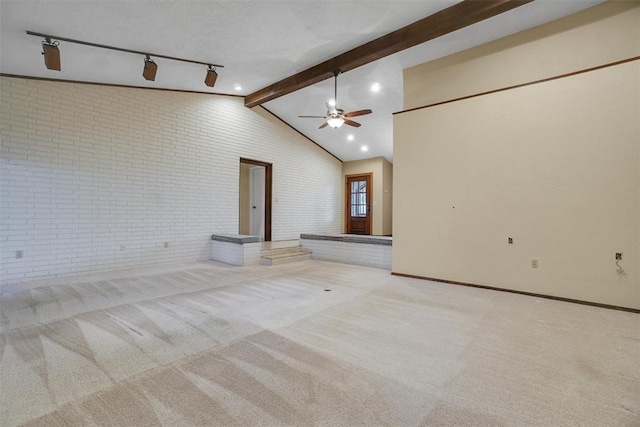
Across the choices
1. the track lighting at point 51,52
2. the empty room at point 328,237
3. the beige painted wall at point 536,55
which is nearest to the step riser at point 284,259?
the empty room at point 328,237

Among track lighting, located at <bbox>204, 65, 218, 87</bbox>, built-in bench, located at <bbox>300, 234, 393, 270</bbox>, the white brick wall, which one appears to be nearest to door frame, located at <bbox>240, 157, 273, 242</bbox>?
the white brick wall

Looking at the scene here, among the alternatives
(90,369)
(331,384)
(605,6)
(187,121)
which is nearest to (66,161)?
(187,121)

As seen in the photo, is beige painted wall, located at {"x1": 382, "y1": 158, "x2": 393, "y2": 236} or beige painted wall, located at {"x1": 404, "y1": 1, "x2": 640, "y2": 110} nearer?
beige painted wall, located at {"x1": 404, "y1": 1, "x2": 640, "y2": 110}

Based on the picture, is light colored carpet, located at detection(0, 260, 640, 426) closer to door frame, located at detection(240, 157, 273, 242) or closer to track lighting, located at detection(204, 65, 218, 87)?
track lighting, located at detection(204, 65, 218, 87)

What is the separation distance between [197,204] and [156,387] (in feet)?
15.8

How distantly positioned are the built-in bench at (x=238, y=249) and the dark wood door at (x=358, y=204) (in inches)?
186

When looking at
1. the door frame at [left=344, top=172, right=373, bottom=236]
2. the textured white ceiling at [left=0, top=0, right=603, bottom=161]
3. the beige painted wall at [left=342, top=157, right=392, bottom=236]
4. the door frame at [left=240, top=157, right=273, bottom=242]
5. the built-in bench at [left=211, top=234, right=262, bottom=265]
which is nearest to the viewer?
the textured white ceiling at [left=0, top=0, right=603, bottom=161]

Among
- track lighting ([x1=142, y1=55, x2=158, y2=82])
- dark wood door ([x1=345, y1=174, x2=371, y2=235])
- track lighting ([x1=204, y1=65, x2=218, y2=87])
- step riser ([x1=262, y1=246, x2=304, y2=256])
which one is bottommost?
step riser ([x1=262, y1=246, x2=304, y2=256])

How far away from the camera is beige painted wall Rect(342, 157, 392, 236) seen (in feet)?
30.1

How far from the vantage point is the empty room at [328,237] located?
1688mm

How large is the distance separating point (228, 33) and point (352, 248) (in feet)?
14.1

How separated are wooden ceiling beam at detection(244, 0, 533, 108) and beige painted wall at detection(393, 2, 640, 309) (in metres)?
0.82

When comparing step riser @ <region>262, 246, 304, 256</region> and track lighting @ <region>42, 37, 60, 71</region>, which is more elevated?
track lighting @ <region>42, 37, 60, 71</region>

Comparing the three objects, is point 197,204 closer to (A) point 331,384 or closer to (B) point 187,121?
(B) point 187,121
